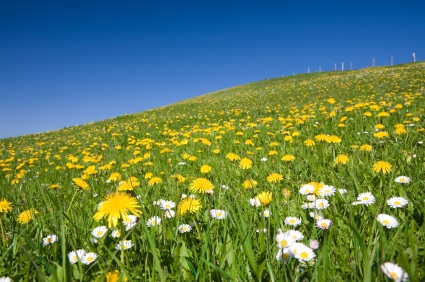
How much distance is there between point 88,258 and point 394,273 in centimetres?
141

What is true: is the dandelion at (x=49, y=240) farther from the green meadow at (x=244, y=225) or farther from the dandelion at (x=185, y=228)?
the dandelion at (x=185, y=228)

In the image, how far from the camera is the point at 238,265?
1306 millimetres

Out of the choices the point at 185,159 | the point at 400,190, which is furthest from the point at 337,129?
the point at 400,190

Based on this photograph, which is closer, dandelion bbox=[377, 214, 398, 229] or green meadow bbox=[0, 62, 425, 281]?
green meadow bbox=[0, 62, 425, 281]

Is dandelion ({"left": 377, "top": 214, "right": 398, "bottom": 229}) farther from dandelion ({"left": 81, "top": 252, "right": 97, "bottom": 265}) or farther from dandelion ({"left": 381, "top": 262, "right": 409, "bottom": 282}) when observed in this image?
dandelion ({"left": 81, "top": 252, "right": 97, "bottom": 265})

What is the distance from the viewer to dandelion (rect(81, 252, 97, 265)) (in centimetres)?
141

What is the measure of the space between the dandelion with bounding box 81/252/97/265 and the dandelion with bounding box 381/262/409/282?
1.31 m

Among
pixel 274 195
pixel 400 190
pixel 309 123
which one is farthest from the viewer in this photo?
pixel 309 123

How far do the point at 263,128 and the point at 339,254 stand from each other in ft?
16.7

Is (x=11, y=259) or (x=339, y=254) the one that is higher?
(x=11, y=259)

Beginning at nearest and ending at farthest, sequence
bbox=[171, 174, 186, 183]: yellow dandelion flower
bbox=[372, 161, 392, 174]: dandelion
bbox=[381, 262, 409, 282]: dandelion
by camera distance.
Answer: bbox=[381, 262, 409, 282]: dandelion, bbox=[372, 161, 392, 174]: dandelion, bbox=[171, 174, 186, 183]: yellow dandelion flower

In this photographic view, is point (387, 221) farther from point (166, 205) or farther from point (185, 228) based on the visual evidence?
point (166, 205)

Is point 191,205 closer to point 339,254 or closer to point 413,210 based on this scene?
point 339,254

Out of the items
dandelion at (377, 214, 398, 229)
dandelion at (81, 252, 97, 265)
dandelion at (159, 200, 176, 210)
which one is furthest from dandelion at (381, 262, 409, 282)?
dandelion at (159, 200, 176, 210)
